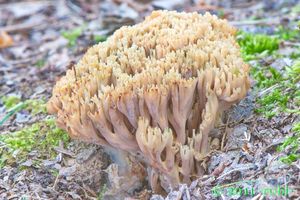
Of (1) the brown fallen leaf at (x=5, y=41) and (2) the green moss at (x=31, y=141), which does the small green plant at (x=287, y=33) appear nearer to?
(2) the green moss at (x=31, y=141)

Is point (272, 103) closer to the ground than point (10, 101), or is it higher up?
higher up

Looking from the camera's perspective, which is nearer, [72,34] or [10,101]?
[10,101]

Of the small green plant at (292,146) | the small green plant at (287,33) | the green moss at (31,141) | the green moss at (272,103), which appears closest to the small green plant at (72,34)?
the green moss at (31,141)

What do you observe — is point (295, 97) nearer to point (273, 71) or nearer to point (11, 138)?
point (273, 71)

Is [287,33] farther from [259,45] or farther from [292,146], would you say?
[292,146]

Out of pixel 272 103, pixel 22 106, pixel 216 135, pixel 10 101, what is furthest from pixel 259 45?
pixel 10 101

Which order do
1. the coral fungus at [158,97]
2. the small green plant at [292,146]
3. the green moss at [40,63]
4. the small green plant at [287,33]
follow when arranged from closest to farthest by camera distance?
the small green plant at [292,146]
the coral fungus at [158,97]
the small green plant at [287,33]
the green moss at [40,63]

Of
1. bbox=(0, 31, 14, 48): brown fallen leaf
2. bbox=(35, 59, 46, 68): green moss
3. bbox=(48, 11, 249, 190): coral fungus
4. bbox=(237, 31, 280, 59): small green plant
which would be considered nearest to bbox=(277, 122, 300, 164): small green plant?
bbox=(48, 11, 249, 190): coral fungus

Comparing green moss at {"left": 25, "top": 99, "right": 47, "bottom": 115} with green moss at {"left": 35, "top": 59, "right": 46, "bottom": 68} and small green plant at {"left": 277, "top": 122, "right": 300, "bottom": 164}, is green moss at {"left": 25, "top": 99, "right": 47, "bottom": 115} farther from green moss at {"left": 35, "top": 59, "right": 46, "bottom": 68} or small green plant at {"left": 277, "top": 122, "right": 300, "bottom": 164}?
small green plant at {"left": 277, "top": 122, "right": 300, "bottom": 164}
